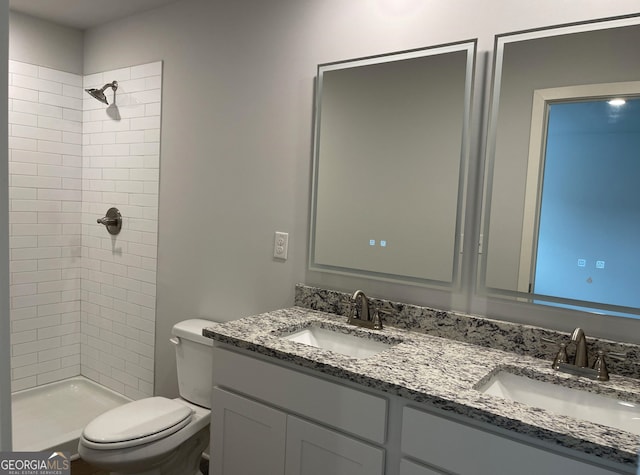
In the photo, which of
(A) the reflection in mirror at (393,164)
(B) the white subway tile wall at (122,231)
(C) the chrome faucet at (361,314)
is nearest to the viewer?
(A) the reflection in mirror at (393,164)

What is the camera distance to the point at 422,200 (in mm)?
1805

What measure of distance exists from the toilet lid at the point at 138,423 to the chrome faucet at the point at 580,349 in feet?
5.29

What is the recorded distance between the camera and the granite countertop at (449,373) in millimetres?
1053

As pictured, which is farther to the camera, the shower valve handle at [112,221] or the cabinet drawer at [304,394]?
the shower valve handle at [112,221]

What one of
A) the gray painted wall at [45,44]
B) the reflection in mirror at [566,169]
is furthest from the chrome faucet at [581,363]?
the gray painted wall at [45,44]

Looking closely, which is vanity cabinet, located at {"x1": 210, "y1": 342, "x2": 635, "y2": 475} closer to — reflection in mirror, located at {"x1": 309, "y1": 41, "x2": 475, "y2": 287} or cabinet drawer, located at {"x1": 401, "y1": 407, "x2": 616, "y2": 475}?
cabinet drawer, located at {"x1": 401, "y1": 407, "x2": 616, "y2": 475}

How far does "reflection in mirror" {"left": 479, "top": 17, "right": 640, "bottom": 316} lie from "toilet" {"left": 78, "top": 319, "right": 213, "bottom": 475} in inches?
56.4

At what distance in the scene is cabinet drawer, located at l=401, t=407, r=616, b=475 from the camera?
1.08 meters

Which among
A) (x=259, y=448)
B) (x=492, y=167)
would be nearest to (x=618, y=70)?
(x=492, y=167)

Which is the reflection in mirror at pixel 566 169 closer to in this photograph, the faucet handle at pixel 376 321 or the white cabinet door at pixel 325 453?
the faucet handle at pixel 376 321

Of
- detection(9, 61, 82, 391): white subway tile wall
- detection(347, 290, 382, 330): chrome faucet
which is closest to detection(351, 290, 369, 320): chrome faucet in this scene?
detection(347, 290, 382, 330): chrome faucet

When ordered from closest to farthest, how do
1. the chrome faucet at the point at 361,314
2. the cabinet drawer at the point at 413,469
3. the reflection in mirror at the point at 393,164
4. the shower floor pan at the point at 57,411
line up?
the cabinet drawer at the point at 413,469 → the reflection in mirror at the point at 393,164 → the chrome faucet at the point at 361,314 → the shower floor pan at the point at 57,411

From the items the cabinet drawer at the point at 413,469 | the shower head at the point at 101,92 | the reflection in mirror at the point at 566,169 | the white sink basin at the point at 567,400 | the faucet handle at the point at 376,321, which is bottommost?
the cabinet drawer at the point at 413,469

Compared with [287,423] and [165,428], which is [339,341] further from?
[165,428]
